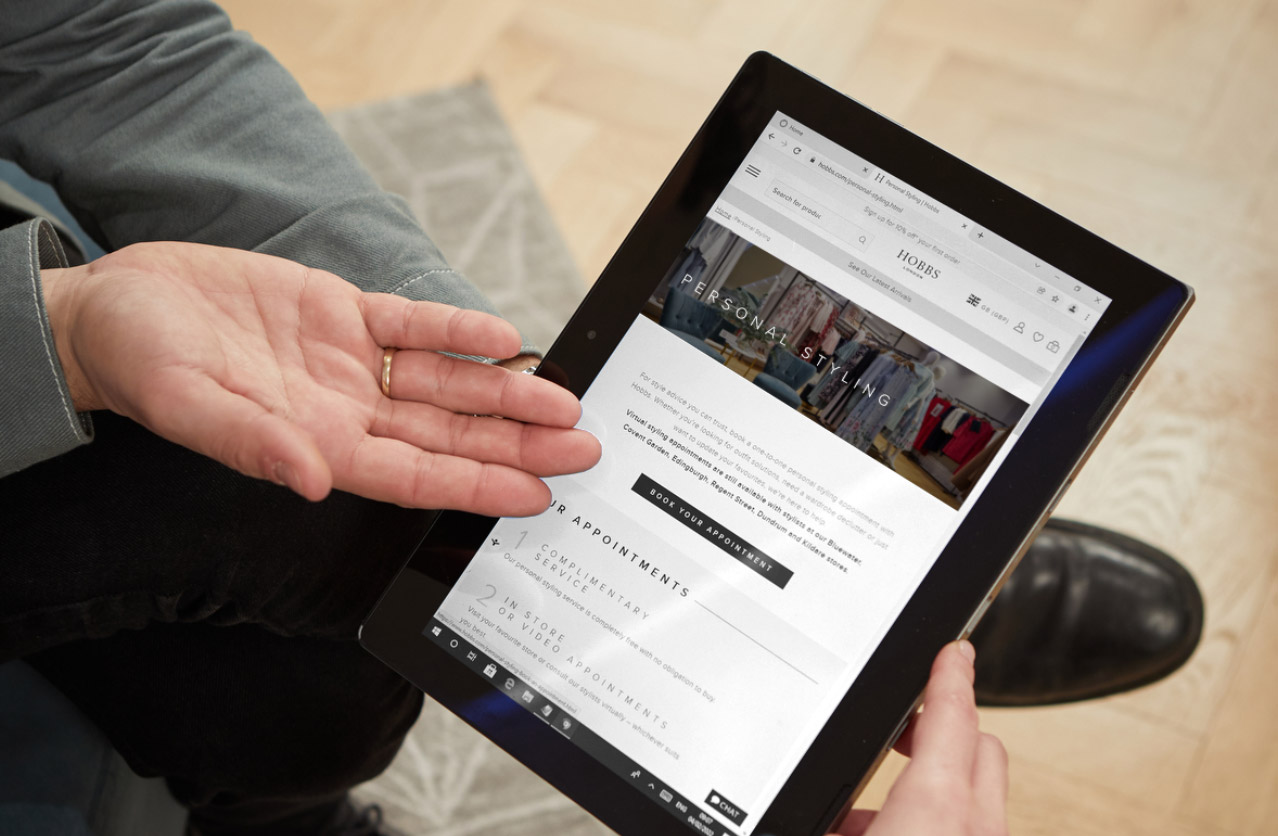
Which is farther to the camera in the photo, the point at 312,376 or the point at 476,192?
the point at 476,192

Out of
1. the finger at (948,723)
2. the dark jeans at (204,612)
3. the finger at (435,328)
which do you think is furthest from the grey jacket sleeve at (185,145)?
the finger at (948,723)

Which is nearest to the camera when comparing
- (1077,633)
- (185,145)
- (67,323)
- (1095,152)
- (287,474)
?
(287,474)

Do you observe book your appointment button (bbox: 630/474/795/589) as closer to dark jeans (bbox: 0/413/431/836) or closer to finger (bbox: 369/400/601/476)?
finger (bbox: 369/400/601/476)

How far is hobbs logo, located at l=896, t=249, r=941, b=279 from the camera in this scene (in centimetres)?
56

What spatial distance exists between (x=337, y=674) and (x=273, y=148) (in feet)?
1.52

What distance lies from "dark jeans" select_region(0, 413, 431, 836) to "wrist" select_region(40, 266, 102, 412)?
0.06 metres

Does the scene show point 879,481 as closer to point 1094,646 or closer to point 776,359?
point 776,359

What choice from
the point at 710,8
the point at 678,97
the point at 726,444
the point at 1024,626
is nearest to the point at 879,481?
the point at 726,444

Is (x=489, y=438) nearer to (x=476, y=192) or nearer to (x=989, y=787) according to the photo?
(x=989, y=787)

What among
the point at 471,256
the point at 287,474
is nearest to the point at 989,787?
the point at 287,474

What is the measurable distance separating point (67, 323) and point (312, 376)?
6.7 inches

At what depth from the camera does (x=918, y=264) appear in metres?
0.56

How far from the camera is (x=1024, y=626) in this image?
3.51 feet

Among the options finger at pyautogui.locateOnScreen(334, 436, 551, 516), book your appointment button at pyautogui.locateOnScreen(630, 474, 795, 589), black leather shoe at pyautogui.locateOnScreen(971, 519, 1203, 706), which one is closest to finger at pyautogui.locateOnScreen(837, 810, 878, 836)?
book your appointment button at pyautogui.locateOnScreen(630, 474, 795, 589)
